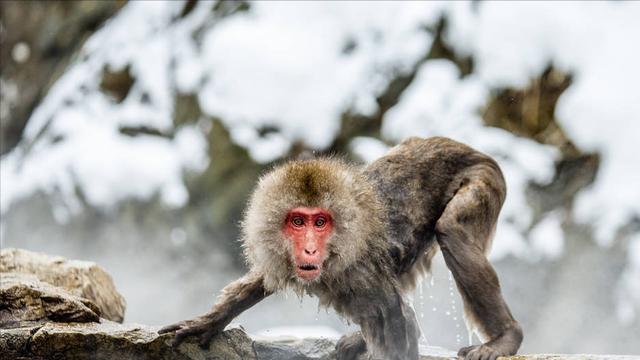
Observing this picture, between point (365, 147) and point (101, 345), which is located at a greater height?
point (365, 147)

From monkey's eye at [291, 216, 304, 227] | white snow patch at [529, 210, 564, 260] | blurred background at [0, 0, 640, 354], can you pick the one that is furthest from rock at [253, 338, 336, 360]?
white snow patch at [529, 210, 564, 260]

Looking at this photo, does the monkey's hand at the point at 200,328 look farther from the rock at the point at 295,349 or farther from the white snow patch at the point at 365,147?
the white snow patch at the point at 365,147

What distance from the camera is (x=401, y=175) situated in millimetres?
4770

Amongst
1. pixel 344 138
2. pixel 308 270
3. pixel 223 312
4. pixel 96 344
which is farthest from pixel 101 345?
pixel 344 138

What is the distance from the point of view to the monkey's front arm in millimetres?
4078

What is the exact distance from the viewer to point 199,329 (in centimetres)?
412

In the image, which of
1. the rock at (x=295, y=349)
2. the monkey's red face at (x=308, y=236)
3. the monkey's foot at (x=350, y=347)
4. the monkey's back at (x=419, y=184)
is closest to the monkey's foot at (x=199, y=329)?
the rock at (x=295, y=349)

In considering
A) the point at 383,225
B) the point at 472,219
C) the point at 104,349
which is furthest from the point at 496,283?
the point at 104,349

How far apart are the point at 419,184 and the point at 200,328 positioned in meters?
1.48

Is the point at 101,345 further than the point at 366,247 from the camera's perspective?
No

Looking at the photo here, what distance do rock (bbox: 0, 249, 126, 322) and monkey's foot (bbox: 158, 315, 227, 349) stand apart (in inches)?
42.2

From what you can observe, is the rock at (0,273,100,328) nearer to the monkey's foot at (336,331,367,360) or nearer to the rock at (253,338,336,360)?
the rock at (253,338,336,360)

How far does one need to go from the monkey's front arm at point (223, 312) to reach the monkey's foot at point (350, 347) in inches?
21.5

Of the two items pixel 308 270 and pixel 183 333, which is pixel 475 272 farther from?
pixel 183 333
